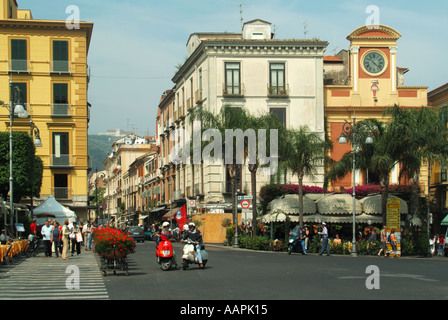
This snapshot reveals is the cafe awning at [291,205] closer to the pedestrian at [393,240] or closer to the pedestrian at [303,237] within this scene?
the pedestrian at [303,237]

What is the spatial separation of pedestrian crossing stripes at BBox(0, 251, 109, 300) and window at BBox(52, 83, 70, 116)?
28414 mm

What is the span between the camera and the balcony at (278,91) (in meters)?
56.6

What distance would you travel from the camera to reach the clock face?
5778cm

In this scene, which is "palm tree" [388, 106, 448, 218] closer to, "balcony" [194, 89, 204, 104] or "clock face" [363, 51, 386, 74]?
"clock face" [363, 51, 386, 74]

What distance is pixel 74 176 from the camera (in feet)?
185

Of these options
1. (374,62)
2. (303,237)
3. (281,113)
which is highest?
(374,62)

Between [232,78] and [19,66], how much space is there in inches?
667

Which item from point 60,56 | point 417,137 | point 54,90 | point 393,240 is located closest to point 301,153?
point 417,137

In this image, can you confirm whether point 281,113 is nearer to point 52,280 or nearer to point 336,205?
point 336,205

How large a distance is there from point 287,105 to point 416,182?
1624cm

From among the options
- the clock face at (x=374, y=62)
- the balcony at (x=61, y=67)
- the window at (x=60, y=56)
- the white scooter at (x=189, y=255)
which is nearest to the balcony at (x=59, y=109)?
the balcony at (x=61, y=67)

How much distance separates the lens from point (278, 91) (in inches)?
2242

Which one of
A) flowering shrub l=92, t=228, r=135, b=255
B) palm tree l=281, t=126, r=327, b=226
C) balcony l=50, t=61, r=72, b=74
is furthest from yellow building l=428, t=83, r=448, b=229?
flowering shrub l=92, t=228, r=135, b=255
